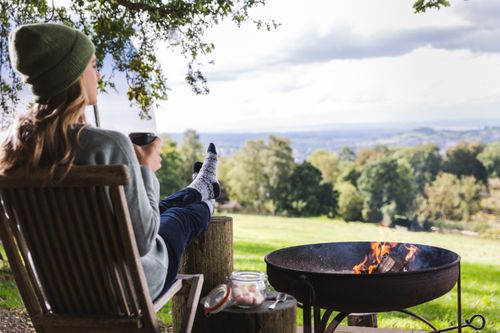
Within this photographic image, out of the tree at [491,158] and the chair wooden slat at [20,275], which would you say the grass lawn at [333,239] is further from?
the chair wooden slat at [20,275]

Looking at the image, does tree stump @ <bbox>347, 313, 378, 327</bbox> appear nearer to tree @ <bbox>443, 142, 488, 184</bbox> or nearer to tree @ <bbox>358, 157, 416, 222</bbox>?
tree @ <bbox>358, 157, 416, 222</bbox>

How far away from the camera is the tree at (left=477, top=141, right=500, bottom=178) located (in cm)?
1123

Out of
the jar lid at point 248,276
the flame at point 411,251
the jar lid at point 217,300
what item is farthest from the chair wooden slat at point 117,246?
the flame at point 411,251

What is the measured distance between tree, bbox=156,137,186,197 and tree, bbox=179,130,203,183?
126 millimetres

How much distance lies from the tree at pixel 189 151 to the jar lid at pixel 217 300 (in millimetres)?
8860

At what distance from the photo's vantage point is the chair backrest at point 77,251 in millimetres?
1777

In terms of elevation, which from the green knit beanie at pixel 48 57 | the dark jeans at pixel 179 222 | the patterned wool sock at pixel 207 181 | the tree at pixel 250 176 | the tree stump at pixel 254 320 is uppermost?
the green knit beanie at pixel 48 57

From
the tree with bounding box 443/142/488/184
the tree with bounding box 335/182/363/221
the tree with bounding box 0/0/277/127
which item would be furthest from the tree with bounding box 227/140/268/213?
the tree with bounding box 0/0/277/127

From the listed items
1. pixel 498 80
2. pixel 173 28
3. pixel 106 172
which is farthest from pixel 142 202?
pixel 498 80

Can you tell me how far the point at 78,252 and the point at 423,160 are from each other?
33.1 feet

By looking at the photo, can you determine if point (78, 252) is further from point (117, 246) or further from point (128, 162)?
point (128, 162)

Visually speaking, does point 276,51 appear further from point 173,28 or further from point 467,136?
point 173,28

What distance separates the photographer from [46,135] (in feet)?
5.98

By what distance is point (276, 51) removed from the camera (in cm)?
1537
